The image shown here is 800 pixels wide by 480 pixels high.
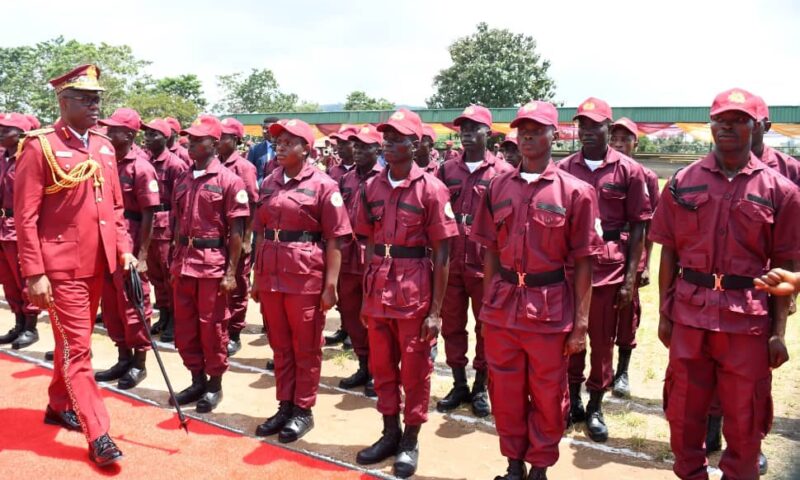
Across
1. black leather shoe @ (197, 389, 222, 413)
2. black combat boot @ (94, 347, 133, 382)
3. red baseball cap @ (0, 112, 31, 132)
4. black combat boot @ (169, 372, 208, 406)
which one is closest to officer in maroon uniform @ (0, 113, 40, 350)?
red baseball cap @ (0, 112, 31, 132)

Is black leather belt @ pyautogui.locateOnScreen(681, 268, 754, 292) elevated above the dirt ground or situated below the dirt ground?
above

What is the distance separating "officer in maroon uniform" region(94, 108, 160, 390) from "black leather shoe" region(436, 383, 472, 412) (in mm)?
2538

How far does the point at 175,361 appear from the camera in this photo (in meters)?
6.54

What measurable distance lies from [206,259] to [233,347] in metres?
2.20

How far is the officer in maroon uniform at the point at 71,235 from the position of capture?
4.23m

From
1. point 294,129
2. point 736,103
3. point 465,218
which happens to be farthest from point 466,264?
point 736,103

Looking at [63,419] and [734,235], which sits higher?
[734,235]

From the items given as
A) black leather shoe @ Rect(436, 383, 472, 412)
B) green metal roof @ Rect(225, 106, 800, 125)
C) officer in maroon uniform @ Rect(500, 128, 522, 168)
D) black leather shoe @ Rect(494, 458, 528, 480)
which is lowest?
black leather shoe @ Rect(436, 383, 472, 412)

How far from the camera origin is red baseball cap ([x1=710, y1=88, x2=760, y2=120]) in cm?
334

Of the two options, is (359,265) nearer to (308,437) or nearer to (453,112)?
(308,437)

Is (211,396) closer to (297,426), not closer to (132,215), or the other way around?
(297,426)

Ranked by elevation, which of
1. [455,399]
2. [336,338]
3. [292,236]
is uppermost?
[292,236]

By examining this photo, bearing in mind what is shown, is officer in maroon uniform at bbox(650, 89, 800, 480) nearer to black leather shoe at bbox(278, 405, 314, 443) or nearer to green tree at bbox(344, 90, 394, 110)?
black leather shoe at bbox(278, 405, 314, 443)

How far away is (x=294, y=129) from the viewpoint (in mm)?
4652
